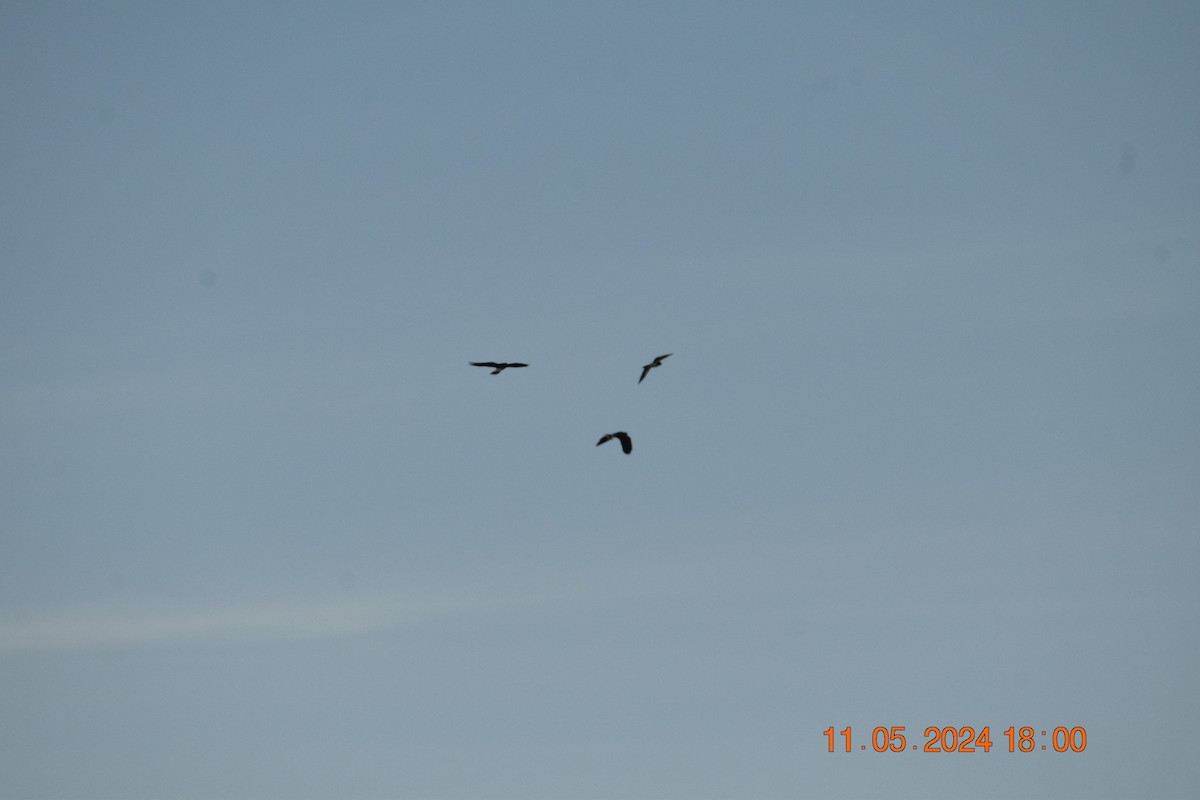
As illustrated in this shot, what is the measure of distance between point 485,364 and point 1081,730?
65825mm

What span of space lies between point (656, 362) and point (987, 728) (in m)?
48.9

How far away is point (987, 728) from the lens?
142m

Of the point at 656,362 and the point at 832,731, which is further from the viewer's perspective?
the point at 832,731

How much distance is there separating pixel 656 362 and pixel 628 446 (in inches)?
233

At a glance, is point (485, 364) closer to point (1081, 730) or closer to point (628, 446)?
point (628, 446)

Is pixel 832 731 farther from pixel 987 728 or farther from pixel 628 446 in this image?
pixel 628 446

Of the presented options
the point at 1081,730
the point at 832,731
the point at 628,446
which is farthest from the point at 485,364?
the point at 1081,730

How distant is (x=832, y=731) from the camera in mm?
147000

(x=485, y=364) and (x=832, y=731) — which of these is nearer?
(x=485, y=364)

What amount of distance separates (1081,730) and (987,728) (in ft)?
41.4

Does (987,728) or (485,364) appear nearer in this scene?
(485,364)

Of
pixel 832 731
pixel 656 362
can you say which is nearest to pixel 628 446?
pixel 656 362

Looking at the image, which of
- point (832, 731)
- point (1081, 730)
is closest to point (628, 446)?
point (832, 731)

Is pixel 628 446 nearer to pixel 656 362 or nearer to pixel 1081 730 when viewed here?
pixel 656 362
